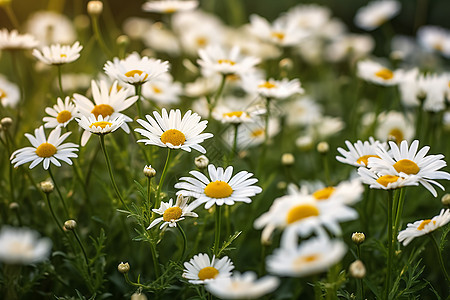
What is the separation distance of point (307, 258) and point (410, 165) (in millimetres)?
684

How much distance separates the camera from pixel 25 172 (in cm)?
193

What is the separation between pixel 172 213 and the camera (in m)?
1.52

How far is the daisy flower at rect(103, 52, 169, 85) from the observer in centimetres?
173

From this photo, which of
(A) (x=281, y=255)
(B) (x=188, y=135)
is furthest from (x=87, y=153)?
(A) (x=281, y=255)

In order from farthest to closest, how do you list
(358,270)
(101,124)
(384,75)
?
(384,75), (101,124), (358,270)

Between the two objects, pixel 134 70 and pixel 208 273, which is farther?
pixel 134 70

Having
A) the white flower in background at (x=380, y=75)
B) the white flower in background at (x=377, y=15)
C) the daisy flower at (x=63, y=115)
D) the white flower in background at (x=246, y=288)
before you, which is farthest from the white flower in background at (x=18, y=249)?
the white flower in background at (x=377, y=15)

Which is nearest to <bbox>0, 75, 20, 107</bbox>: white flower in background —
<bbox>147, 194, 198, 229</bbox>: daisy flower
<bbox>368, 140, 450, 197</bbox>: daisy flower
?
<bbox>147, 194, 198, 229</bbox>: daisy flower

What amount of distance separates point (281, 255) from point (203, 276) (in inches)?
19.9

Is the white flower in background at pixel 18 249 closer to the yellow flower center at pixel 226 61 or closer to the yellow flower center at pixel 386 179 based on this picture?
the yellow flower center at pixel 386 179

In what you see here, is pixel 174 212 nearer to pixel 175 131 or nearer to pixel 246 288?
pixel 175 131

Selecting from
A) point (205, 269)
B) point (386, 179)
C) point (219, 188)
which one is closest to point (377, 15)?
point (386, 179)

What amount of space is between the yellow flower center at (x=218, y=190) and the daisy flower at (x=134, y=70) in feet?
1.57

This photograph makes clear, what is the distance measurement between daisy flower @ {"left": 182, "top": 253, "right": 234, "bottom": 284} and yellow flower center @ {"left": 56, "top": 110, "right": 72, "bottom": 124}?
2.25ft
